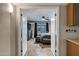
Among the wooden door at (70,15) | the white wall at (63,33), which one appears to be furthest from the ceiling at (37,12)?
the wooden door at (70,15)

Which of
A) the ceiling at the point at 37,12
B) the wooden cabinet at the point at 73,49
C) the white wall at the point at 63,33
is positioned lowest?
the wooden cabinet at the point at 73,49

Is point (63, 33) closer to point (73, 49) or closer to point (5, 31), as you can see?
point (73, 49)

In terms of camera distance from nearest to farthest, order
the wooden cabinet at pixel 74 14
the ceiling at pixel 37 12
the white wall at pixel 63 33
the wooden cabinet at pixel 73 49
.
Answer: the wooden cabinet at pixel 73 49, the wooden cabinet at pixel 74 14, the white wall at pixel 63 33, the ceiling at pixel 37 12

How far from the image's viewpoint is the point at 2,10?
2650mm

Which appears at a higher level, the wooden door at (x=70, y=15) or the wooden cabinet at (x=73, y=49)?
the wooden door at (x=70, y=15)

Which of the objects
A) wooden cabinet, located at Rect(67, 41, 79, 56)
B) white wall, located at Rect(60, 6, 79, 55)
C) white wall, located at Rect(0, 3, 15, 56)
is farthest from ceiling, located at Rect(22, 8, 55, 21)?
white wall, located at Rect(0, 3, 15, 56)

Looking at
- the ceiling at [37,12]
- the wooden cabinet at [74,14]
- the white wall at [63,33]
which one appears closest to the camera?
the wooden cabinet at [74,14]

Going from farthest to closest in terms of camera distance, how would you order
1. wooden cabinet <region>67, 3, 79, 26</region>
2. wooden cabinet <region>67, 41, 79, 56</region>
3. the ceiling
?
the ceiling → wooden cabinet <region>67, 3, 79, 26</region> → wooden cabinet <region>67, 41, 79, 56</region>

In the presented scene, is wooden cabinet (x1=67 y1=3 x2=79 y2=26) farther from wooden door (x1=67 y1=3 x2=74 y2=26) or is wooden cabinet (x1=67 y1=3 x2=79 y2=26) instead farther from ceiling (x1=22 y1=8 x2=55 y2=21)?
ceiling (x1=22 y1=8 x2=55 y2=21)

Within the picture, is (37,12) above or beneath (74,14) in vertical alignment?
above

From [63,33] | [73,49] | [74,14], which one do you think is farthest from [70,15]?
[73,49]

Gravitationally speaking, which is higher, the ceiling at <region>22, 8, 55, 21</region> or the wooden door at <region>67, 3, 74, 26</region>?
the ceiling at <region>22, 8, 55, 21</region>

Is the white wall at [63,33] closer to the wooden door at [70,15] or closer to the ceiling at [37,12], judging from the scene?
the wooden door at [70,15]

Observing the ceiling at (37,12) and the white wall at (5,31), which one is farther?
the ceiling at (37,12)
